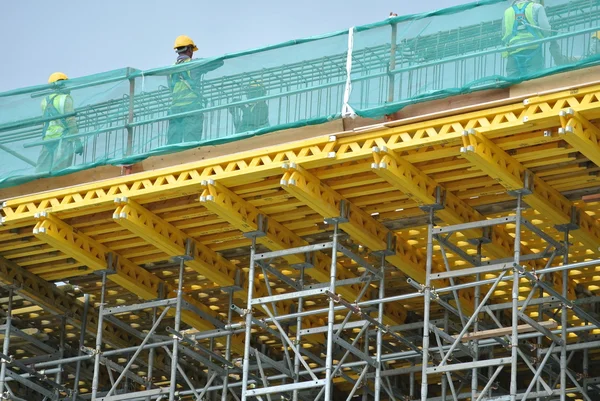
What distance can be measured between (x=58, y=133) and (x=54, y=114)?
1.59ft

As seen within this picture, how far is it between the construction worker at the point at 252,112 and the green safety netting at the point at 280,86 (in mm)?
21

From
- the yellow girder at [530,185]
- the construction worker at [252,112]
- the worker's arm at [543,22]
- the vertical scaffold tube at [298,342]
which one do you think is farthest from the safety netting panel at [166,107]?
the worker's arm at [543,22]

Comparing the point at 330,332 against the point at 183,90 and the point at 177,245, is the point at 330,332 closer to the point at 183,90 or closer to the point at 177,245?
the point at 177,245

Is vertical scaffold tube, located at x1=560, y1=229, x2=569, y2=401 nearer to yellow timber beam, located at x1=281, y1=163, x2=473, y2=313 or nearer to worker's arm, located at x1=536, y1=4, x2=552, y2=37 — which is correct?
yellow timber beam, located at x1=281, y1=163, x2=473, y2=313

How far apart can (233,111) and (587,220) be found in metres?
7.74

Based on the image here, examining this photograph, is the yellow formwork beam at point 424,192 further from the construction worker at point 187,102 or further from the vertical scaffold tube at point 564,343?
the construction worker at point 187,102

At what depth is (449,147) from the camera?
3266 cm

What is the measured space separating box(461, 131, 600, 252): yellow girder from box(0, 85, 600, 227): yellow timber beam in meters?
0.38

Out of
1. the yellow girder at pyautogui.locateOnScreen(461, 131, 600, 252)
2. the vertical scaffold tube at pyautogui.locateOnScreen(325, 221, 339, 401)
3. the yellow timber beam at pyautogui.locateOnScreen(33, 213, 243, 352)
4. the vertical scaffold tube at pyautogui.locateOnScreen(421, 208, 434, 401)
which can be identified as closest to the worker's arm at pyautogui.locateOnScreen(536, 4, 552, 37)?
the yellow girder at pyautogui.locateOnScreen(461, 131, 600, 252)

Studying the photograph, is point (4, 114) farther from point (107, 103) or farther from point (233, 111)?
point (233, 111)

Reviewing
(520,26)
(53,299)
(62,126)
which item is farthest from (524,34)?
(53,299)

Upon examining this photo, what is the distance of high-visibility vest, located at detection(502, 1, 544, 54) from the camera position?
107 ft

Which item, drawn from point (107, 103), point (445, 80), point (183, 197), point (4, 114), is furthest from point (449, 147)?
point (4, 114)

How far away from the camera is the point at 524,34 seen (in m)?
32.7
